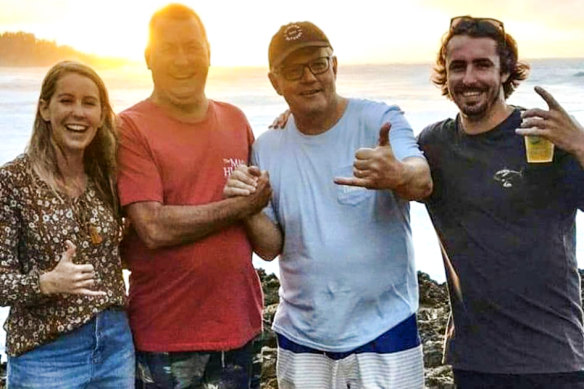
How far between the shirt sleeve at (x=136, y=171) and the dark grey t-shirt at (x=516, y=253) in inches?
60.1

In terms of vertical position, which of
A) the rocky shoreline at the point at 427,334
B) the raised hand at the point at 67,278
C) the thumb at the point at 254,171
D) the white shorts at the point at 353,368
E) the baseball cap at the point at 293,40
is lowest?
the rocky shoreline at the point at 427,334

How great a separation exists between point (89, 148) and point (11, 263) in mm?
725

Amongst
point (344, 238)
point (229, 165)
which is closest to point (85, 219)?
point (229, 165)

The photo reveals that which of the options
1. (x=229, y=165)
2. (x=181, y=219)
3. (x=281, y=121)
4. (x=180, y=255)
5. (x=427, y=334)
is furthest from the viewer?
(x=427, y=334)

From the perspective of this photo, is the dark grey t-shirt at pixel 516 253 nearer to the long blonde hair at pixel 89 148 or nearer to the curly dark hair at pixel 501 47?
the curly dark hair at pixel 501 47

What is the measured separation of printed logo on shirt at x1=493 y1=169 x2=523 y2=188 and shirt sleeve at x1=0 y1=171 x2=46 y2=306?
226 centimetres

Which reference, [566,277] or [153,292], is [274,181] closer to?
[153,292]

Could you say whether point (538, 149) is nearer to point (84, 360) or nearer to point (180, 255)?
point (180, 255)

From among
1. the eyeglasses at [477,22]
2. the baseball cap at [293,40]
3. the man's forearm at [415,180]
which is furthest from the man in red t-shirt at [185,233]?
the eyeglasses at [477,22]

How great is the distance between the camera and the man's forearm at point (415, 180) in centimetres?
411

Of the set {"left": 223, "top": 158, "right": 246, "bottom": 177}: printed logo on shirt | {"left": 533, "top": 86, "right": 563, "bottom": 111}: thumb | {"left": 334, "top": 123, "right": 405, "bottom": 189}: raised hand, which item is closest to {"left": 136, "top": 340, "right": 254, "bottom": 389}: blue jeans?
{"left": 223, "top": 158, "right": 246, "bottom": 177}: printed logo on shirt

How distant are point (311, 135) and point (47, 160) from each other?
4.36ft

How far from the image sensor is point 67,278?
12.8 feet

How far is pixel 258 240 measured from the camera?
447cm
